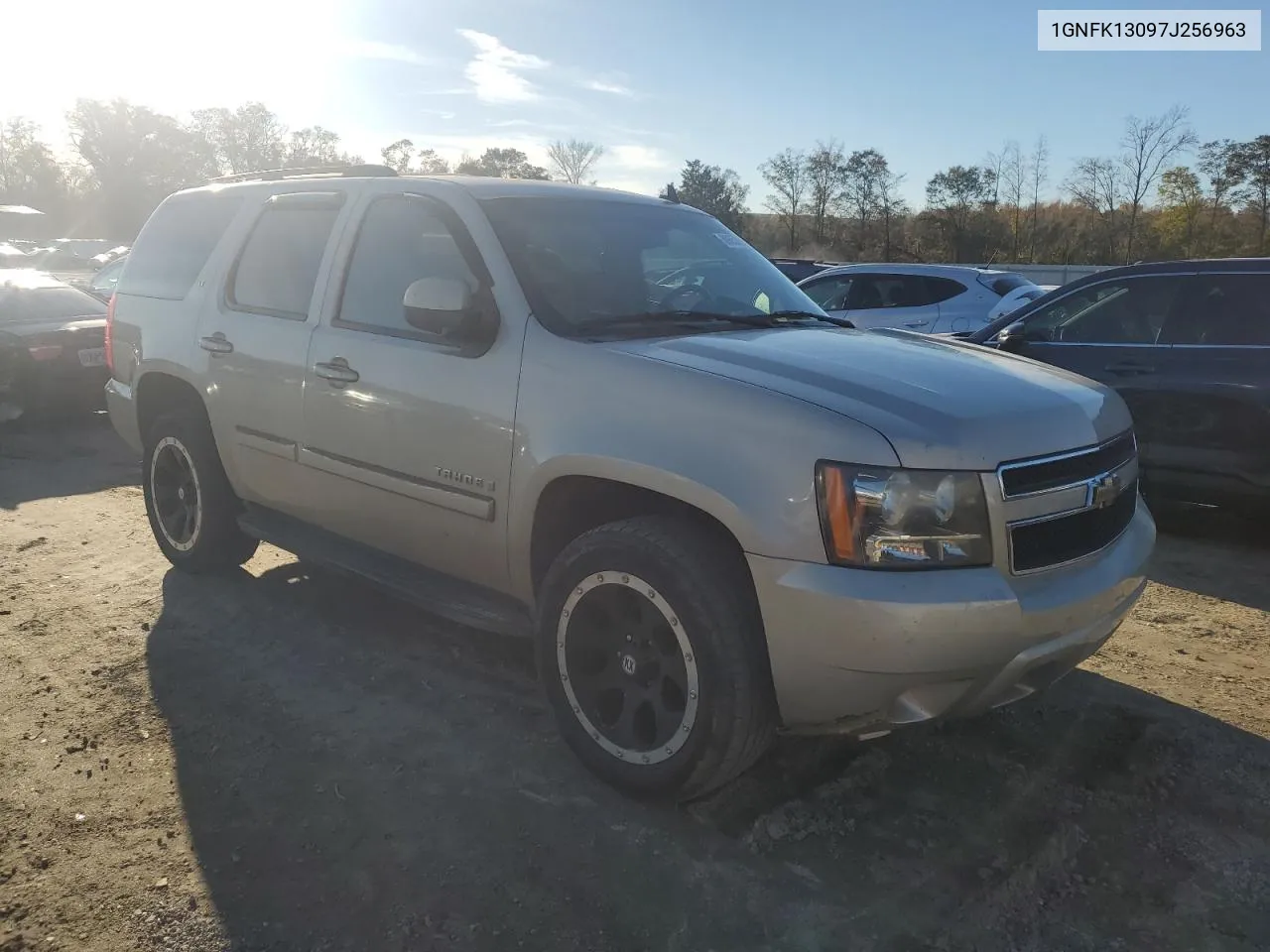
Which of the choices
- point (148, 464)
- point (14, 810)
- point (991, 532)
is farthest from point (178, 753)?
point (991, 532)

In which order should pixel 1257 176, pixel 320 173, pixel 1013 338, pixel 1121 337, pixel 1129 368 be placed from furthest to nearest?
pixel 1257 176
pixel 1013 338
pixel 1121 337
pixel 1129 368
pixel 320 173

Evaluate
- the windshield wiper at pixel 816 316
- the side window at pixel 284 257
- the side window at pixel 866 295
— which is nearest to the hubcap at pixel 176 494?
the side window at pixel 284 257

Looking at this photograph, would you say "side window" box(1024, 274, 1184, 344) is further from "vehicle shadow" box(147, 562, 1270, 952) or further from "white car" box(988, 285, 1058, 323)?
"white car" box(988, 285, 1058, 323)

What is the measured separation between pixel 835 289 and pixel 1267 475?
23.0 ft

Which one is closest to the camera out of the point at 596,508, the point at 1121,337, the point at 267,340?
the point at 596,508

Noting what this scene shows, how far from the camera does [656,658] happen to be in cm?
294

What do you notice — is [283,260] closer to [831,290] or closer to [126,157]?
[831,290]

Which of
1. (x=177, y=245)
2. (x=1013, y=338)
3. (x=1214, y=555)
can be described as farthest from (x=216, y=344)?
(x=1214, y=555)

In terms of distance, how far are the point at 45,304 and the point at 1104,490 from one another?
10022 mm

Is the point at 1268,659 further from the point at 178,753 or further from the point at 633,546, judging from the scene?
the point at 178,753

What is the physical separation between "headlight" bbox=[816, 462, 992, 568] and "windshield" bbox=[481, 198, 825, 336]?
3.82 feet

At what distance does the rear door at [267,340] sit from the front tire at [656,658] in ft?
Result: 5.77

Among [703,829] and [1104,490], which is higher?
[1104,490]

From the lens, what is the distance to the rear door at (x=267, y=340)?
4.19 metres
